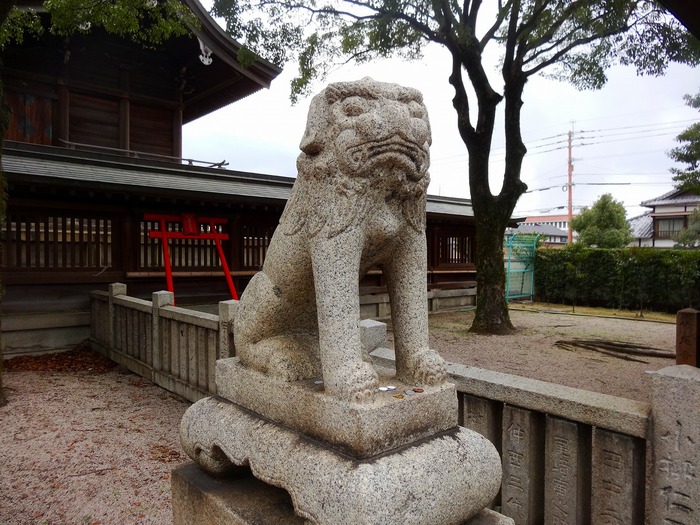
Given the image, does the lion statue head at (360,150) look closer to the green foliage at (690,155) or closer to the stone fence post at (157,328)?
the stone fence post at (157,328)

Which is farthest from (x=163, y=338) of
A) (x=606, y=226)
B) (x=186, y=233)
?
(x=606, y=226)

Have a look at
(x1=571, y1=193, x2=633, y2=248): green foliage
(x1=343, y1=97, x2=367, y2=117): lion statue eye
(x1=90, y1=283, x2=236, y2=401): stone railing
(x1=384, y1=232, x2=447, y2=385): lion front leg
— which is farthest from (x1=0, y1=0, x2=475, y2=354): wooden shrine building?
(x1=571, y1=193, x2=633, y2=248): green foliage

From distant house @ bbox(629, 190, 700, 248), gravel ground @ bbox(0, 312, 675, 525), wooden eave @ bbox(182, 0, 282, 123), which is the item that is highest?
wooden eave @ bbox(182, 0, 282, 123)

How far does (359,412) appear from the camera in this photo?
158 centimetres

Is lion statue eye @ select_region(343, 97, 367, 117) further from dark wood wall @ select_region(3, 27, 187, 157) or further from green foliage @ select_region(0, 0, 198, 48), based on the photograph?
dark wood wall @ select_region(3, 27, 187, 157)

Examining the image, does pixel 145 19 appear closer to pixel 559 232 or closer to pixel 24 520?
pixel 24 520

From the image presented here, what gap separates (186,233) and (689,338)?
7.28m

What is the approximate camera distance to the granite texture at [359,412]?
159 centimetres

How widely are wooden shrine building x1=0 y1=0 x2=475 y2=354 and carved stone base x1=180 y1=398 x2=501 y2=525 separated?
492 centimetres

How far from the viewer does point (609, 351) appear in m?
8.41

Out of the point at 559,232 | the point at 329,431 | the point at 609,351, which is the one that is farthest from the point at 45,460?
the point at 559,232

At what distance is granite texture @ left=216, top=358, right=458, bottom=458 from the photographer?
1592mm

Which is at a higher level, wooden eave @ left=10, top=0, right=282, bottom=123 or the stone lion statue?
wooden eave @ left=10, top=0, right=282, bottom=123

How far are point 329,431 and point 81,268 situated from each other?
762 centimetres
